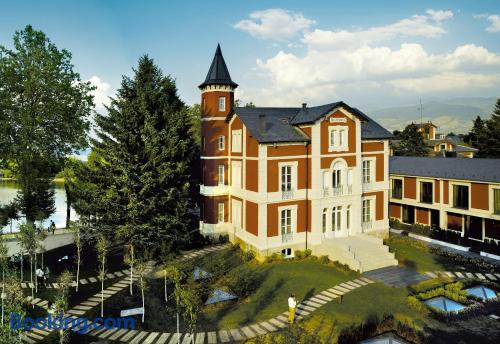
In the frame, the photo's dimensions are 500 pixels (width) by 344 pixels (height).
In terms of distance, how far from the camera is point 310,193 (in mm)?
25359

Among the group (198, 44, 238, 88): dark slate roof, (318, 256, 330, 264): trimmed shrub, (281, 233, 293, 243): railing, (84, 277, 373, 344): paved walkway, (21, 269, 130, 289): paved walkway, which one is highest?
(198, 44, 238, 88): dark slate roof

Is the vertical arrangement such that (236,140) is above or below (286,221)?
above

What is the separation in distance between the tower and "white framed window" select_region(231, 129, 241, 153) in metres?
0.90

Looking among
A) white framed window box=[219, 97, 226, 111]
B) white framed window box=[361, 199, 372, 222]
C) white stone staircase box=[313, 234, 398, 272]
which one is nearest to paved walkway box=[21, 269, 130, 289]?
white stone staircase box=[313, 234, 398, 272]

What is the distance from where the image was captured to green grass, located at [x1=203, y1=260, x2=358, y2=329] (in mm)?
16406

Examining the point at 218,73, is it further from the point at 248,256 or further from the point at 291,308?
the point at 291,308

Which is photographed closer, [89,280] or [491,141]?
[89,280]

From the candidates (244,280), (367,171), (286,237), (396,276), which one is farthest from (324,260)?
(367,171)

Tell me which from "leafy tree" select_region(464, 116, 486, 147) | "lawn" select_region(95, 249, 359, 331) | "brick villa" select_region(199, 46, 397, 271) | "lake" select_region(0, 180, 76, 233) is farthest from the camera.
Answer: "leafy tree" select_region(464, 116, 486, 147)

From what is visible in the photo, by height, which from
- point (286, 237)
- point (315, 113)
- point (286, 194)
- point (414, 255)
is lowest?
point (414, 255)

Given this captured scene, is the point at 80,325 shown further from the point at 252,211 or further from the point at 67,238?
the point at 67,238

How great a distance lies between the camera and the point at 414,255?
25828mm

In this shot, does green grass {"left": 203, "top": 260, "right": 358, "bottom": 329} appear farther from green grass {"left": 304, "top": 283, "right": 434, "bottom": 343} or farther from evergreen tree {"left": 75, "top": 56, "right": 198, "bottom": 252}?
evergreen tree {"left": 75, "top": 56, "right": 198, "bottom": 252}

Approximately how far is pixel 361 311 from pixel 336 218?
10.1 metres
